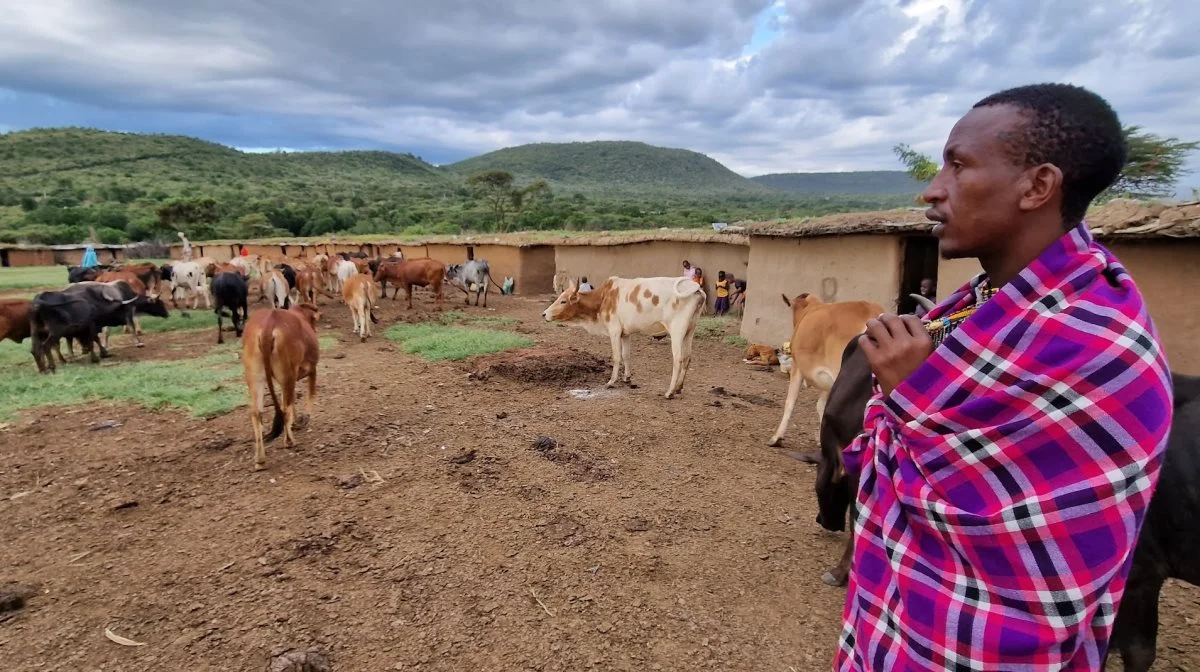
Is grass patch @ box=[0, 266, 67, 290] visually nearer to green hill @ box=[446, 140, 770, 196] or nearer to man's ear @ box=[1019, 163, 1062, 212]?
man's ear @ box=[1019, 163, 1062, 212]

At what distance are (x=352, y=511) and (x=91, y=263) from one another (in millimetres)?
20098

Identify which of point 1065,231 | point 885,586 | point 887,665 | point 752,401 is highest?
point 1065,231

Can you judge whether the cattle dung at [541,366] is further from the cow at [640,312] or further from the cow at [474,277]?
the cow at [474,277]

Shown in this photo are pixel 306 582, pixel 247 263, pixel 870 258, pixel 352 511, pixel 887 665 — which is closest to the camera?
pixel 887 665

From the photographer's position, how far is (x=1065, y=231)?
3.58 feet

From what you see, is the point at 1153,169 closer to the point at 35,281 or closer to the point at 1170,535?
the point at 1170,535

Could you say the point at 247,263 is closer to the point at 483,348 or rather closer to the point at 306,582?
the point at 483,348

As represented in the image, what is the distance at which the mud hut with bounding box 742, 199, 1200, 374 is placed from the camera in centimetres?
549

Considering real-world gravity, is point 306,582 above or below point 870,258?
below

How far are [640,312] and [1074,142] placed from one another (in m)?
7.05

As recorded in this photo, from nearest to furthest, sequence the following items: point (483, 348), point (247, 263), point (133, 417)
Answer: point (133, 417)
point (483, 348)
point (247, 263)

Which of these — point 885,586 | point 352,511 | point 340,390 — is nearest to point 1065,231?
point 885,586

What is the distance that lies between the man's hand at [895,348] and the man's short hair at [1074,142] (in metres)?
0.32

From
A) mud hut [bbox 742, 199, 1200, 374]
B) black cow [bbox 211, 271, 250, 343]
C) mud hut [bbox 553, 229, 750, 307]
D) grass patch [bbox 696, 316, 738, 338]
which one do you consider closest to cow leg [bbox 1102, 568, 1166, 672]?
mud hut [bbox 742, 199, 1200, 374]
